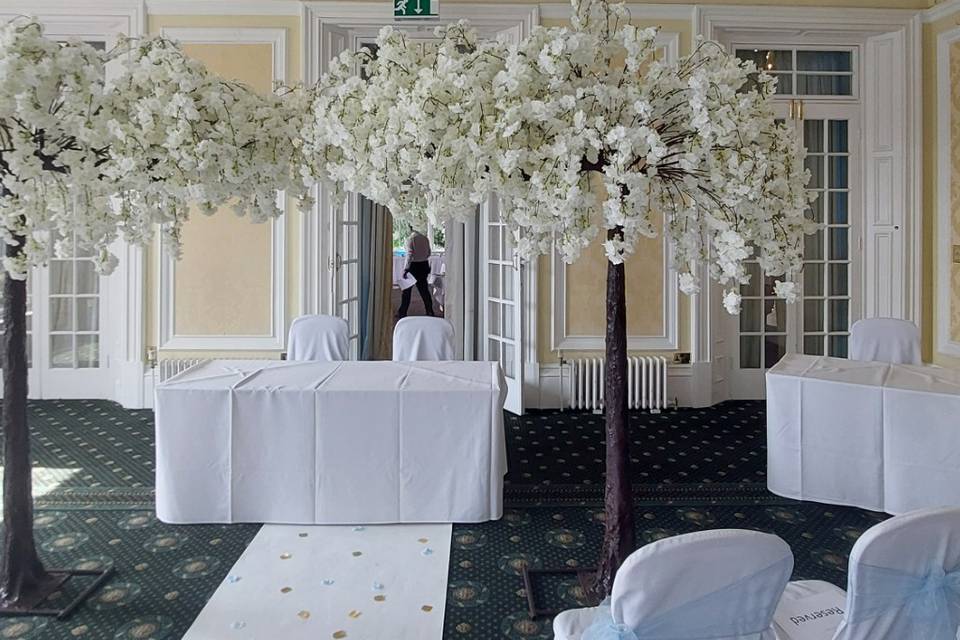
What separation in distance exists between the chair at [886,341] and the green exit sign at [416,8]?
3.93m

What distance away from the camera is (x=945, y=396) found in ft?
11.1

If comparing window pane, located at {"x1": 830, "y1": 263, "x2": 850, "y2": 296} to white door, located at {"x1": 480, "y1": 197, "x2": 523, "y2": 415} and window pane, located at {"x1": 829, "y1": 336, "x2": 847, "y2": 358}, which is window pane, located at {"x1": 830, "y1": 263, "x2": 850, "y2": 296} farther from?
white door, located at {"x1": 480, "y1": 197, "x2": 523, "y2": 415}

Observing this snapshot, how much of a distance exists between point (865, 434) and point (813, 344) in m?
3.06

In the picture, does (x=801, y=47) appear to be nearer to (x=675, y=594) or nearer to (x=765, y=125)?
(x=765, y=125)

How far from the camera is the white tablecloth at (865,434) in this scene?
3443 mm

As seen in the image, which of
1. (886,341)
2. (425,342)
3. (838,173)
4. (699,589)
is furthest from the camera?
(838,173)

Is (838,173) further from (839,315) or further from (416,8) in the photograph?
(416,8)

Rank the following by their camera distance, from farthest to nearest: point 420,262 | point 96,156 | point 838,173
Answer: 1. point 420,262
2. point 838,173
3. point 96,156

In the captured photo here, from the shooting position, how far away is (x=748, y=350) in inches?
256

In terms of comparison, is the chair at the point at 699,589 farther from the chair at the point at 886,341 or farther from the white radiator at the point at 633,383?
the white radiator at the point at 633,383

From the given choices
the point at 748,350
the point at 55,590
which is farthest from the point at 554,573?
the point at 748,350

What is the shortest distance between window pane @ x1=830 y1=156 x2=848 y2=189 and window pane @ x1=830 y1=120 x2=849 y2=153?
0.08 m

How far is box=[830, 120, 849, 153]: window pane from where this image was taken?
6.37m

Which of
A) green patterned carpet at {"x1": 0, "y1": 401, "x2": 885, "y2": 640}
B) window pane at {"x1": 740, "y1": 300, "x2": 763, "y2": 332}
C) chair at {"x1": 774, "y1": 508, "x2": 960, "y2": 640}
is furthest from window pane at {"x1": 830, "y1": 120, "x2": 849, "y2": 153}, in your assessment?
chair at {"x1": 774, "y1": 508, "x2": 960, "y2": 640}
